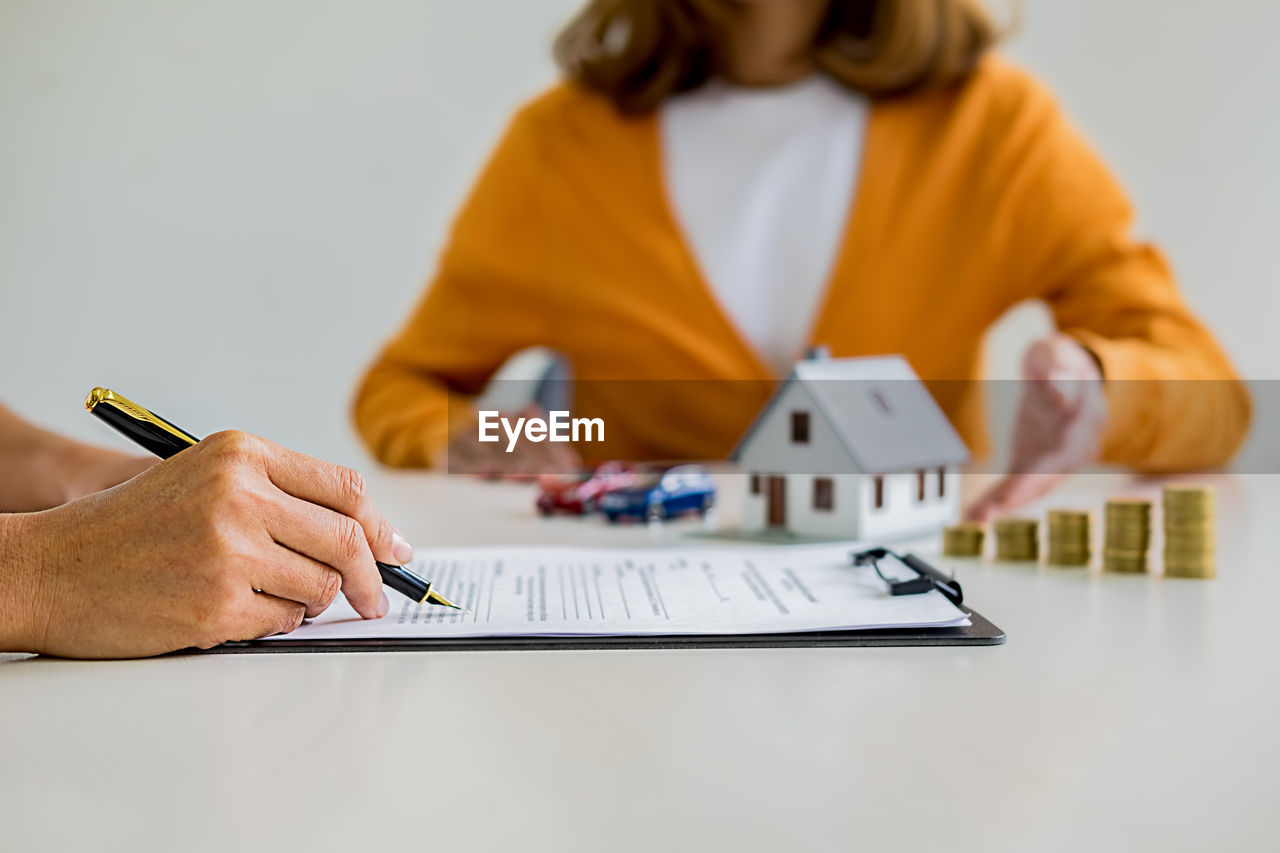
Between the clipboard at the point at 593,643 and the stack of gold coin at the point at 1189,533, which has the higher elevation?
the stack of gold coin at the point at 1189,533

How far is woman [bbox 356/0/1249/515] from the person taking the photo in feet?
5.19

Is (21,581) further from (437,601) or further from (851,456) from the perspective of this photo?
(851,456)

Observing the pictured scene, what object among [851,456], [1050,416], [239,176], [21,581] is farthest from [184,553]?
[239,176]

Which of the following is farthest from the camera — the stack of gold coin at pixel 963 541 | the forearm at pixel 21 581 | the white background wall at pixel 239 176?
the white background wall at pixel 239 176

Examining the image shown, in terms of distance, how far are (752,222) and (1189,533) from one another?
1013 mm

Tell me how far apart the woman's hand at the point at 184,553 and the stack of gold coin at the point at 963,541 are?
459 mm

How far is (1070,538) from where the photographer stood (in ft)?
2.52

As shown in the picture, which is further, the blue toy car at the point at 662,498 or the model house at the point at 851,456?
the blue toy car at the point at 662,498

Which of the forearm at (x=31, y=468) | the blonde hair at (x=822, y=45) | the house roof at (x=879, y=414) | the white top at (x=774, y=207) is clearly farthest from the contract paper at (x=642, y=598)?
the blonde hair at (x=822, y=45)

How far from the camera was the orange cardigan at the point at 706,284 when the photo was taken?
60.3 inches

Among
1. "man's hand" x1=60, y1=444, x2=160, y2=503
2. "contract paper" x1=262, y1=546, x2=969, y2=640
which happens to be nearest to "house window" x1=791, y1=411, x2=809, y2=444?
"contract paper" x1=262, y1=546, x2=969, y2=640

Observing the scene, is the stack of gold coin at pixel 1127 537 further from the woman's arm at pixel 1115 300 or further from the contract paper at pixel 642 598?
the woman's arm at pixel 1115 300

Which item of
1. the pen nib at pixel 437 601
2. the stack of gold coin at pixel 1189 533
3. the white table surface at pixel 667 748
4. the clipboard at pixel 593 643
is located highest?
the stack of gold coin at pixel 1189 533

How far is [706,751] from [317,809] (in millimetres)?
131
